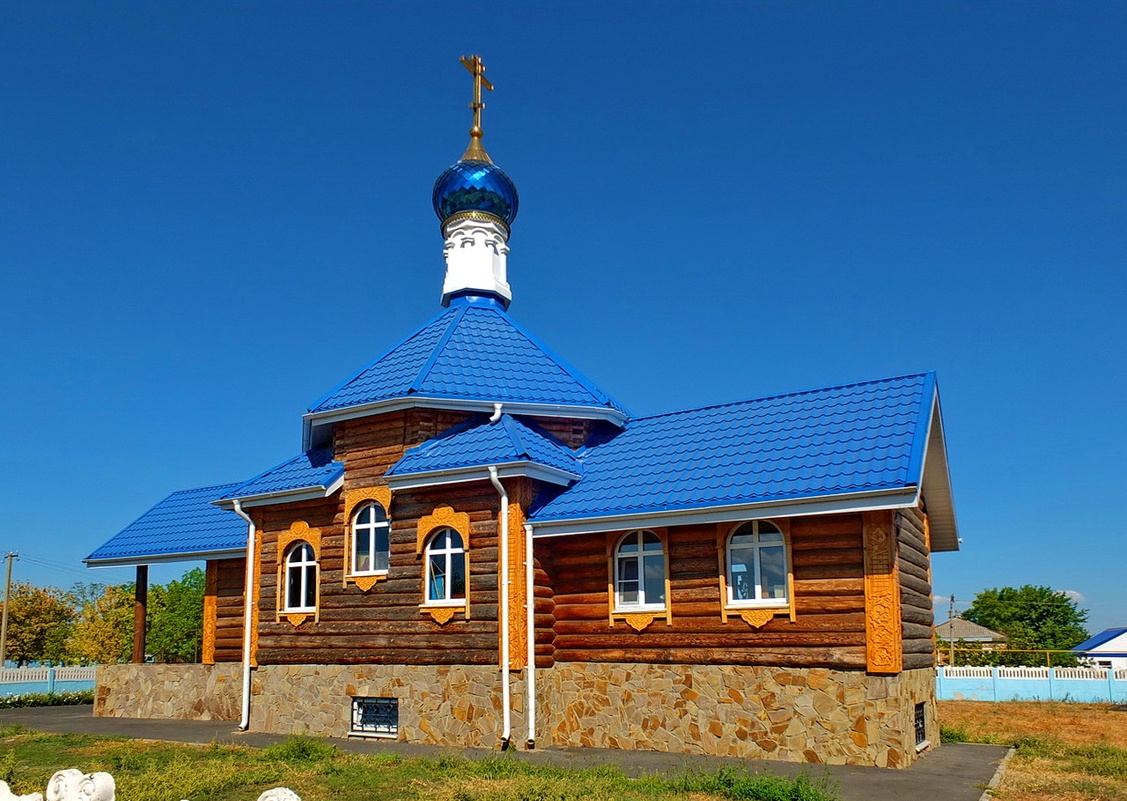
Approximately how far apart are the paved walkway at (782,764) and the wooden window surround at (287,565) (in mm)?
1776

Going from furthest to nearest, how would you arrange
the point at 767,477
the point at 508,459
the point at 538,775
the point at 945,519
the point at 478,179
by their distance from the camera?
the point at 478,179 → the point at 945,519 → the point at 508,459 → the point at 767,477 → the point at 538,775

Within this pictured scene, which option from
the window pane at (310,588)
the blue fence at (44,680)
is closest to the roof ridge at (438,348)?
the window pane at (310,588)

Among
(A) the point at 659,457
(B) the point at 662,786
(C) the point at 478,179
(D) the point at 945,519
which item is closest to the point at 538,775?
(B) the point at 662,786

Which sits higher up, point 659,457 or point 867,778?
point 659,457

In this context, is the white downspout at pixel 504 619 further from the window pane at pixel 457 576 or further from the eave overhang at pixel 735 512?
the window pane at pixel 457 576

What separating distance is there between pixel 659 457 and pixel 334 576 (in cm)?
526

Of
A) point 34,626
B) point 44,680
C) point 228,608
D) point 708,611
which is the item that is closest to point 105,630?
point 34,626

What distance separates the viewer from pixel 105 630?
39.6m

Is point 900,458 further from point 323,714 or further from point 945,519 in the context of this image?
point 323,714

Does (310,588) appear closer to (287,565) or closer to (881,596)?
(287,565)

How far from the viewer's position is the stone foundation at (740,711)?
443 inches

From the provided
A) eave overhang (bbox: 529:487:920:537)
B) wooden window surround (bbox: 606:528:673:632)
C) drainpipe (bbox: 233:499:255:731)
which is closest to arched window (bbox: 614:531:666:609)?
wooden window surround (bbox: 606:528:673:632)

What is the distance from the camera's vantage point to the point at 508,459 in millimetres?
13305

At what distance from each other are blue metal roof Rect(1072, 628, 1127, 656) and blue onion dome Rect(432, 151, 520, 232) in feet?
136
